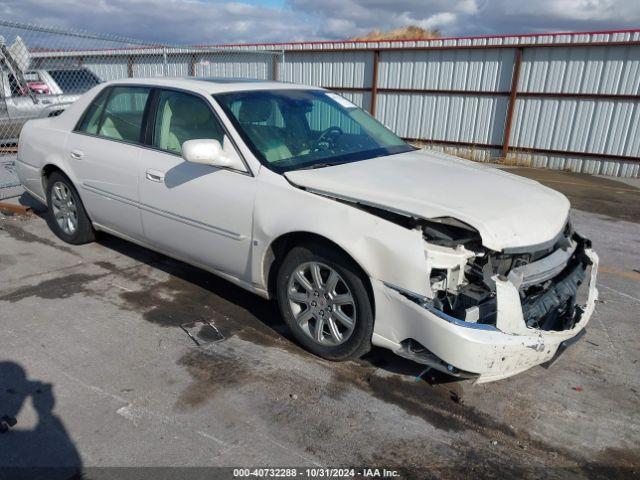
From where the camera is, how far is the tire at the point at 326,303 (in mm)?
3158

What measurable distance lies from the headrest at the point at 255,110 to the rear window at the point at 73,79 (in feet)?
27.3

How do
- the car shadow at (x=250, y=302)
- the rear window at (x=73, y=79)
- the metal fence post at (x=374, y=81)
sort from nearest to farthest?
the car shadow at (x=250, y=302)
the rear window at (x=73, y=79)
the metal fence post at (x=374, y=81)

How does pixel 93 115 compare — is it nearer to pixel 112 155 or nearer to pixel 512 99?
pixel 112 155

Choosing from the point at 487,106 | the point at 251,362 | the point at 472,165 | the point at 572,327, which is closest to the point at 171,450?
the point at 251,362

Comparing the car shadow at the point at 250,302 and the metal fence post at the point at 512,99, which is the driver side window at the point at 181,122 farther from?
the metal fence post at the point at 512,99

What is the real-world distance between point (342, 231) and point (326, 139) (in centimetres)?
128

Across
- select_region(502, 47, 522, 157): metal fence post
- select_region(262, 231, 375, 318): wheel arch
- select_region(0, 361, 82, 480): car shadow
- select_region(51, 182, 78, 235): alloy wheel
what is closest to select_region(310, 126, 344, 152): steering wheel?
select_region(262, 231, 375, 318): wheel arch

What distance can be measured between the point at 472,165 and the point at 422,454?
234cm

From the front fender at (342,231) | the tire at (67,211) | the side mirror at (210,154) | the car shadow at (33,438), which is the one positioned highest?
the side mirror at (210,154)

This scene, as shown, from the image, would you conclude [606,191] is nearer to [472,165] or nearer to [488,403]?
[472,165]

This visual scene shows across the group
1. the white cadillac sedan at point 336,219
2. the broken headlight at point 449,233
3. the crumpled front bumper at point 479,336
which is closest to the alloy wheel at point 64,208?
the white cadillac sedan at point 336,219

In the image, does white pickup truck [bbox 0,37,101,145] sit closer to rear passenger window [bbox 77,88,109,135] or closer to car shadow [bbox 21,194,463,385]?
rear passenger window [bbox 77,88,109,135]

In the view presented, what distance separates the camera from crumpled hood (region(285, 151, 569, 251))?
292 cm

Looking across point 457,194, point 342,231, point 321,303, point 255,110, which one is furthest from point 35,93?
point 457,194
